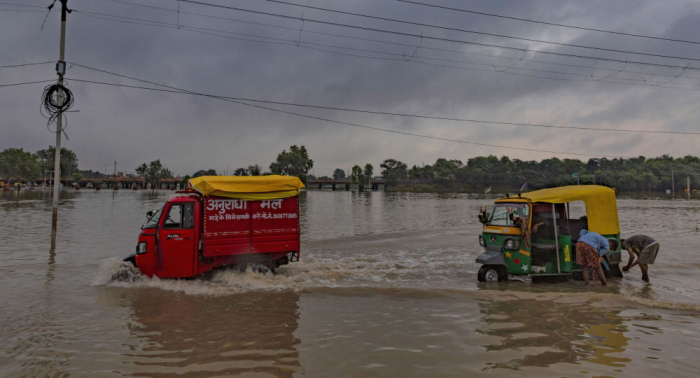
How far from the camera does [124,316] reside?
7.47 meters

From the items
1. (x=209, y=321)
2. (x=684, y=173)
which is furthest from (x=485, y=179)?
(x=209, y=321)

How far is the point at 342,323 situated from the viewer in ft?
23.8

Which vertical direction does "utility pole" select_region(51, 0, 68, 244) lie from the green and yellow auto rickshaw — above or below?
above

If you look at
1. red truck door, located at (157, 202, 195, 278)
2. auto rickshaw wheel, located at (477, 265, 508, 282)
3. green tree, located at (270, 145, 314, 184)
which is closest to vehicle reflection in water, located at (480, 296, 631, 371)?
auto rickshaw wheel, located at (477, 265, 508, 282)

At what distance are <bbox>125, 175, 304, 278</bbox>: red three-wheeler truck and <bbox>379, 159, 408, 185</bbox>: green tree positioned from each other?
16975 centimetres

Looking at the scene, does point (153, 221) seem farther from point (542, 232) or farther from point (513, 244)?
point (542, 232)

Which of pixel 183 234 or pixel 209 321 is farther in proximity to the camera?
pixel 183 234

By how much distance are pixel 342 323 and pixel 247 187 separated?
458cm

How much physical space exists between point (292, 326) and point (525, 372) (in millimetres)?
3933

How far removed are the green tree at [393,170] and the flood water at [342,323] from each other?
555ft

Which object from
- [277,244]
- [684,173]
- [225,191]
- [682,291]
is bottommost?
[682,291]

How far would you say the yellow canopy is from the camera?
9.63m

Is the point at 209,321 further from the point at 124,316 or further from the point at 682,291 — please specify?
the point at 682,291

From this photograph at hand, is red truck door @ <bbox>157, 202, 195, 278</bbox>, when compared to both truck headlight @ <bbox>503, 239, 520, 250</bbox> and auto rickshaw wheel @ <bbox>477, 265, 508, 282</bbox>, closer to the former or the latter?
auto rickshaw wheel @ <bbox>477, 265, 508, 282</bbox>
